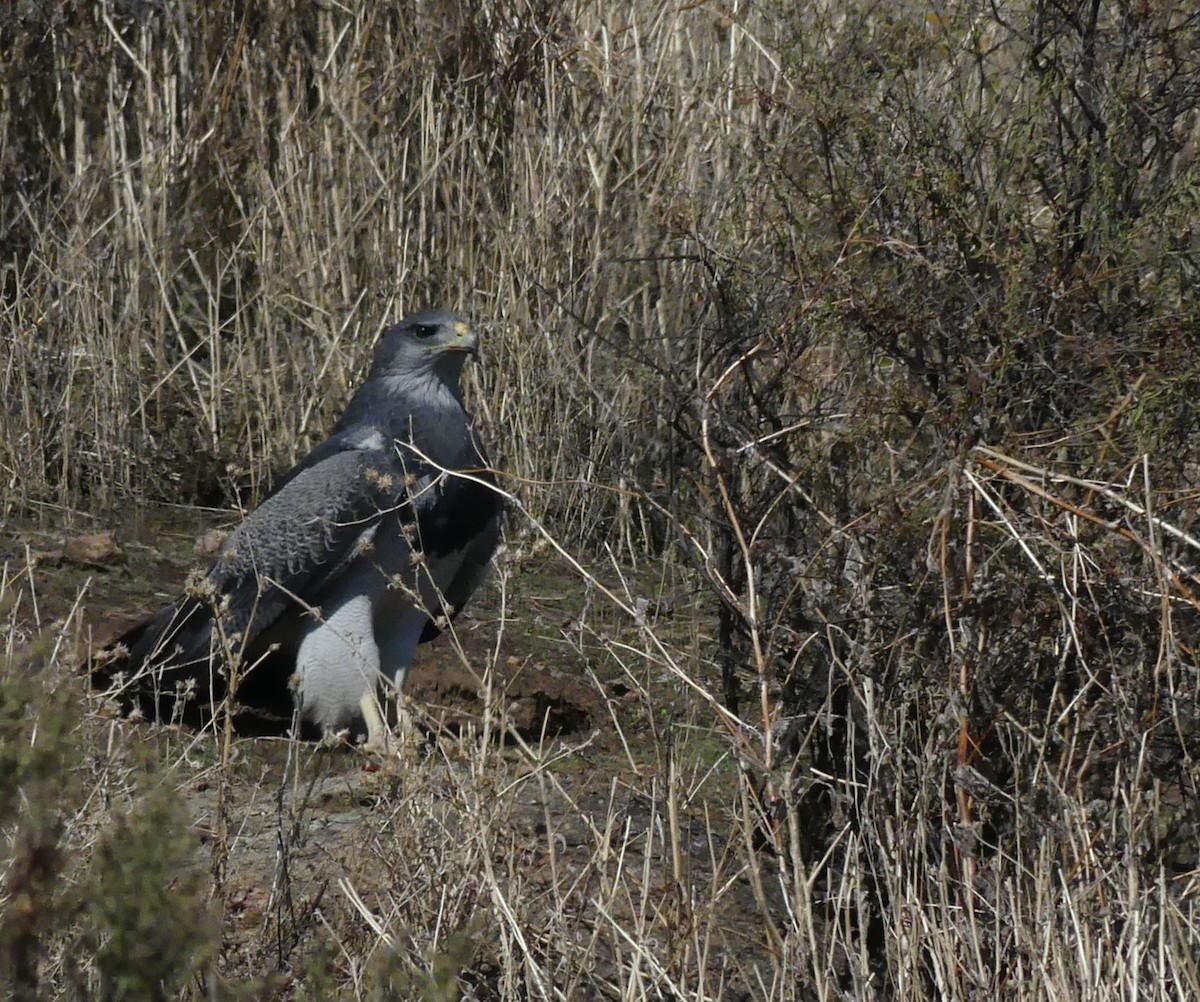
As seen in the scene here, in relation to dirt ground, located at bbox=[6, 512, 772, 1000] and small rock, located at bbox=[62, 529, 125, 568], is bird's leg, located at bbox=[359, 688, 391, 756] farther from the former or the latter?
small rock, located at bbox=[62, 529, 125, 568]

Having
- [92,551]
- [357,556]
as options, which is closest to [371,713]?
[357,556]

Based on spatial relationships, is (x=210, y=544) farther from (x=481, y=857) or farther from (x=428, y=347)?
(x=481, y=857)

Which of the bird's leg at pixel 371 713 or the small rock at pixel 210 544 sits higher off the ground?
the small rock at pixel 210 544

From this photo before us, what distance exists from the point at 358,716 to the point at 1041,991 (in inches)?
110

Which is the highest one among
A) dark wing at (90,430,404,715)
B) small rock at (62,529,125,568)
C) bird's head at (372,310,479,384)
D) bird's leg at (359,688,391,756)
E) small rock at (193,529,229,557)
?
bird's head at (372,310,479,384)

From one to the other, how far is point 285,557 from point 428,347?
32.1 inches

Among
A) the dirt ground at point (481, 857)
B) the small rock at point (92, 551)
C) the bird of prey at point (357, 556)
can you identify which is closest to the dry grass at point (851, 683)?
the dirt ground at point (481, 857)

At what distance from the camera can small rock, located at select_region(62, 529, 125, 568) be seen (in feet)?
20.7

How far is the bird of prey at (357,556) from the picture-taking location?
5.39 m

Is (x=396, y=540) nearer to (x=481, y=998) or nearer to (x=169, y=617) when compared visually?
(x=169, y=617)

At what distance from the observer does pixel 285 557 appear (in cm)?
548

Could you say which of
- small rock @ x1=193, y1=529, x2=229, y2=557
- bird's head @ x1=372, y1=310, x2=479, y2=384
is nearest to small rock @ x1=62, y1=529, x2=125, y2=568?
small rock @ x1=193, y1=529, x2=229, y2=557

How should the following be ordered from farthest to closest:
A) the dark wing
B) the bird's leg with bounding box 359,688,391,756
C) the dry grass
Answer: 1. the dark wing
2. the bird's leg with bounding box 359,688,391,756
3. the dry grass

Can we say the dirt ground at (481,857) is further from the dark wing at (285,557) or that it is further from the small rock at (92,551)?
the small rock at (92,551)
